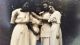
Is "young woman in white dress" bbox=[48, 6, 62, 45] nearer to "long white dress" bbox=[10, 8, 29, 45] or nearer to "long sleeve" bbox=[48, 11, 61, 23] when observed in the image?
"long sleeve" bbox=[48, 11, 61, 23]

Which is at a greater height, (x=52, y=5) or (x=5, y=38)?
(x=52, y=5)

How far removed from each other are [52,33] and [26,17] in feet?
1.30

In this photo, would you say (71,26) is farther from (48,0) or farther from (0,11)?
(0,11)

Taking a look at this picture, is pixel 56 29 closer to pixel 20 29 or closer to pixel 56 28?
pixel 56 28

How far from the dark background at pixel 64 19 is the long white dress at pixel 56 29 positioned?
23cm

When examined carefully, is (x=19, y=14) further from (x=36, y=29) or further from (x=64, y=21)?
(x=64, y=21)

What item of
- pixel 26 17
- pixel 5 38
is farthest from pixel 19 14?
pixel 5 38

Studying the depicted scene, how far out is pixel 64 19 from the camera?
5.45 m

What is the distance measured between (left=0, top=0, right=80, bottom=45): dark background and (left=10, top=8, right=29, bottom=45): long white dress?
22 cm

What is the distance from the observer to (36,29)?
5223 millimetres

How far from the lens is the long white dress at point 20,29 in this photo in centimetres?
516

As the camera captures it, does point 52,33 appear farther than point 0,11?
No

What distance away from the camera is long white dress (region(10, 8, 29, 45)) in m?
5.16

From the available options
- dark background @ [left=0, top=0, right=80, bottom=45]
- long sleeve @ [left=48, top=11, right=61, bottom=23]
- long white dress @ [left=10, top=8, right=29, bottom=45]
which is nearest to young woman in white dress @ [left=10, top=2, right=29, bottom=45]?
long white dress @ [left=10, top=8, right=29, bottom=45]
